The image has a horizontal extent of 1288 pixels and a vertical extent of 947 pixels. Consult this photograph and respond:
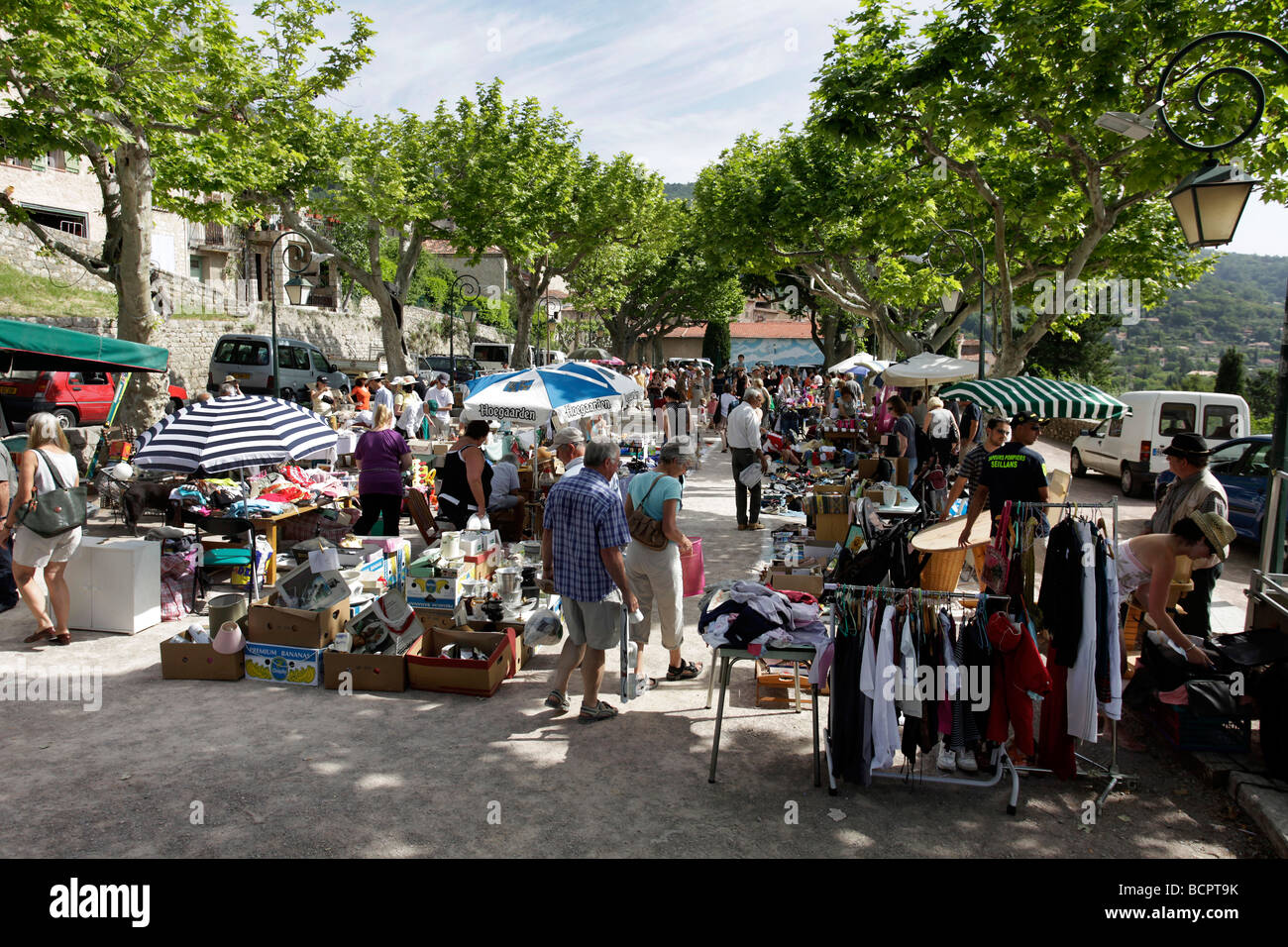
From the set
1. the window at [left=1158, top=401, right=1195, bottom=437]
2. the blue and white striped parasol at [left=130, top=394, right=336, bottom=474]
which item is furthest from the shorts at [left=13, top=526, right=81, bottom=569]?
the window at [left=1158, top=401, right=1195, bottom=437]

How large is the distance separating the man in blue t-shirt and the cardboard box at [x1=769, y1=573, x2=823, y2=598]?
1.30 m

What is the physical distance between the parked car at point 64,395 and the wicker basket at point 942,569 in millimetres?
12964

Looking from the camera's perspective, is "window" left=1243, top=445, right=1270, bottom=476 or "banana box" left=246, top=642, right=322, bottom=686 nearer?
"banana box" left=246, top=642, right=322, bottom=686

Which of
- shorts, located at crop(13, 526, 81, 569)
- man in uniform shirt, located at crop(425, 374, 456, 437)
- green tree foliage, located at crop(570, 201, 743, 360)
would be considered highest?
green tree foliage, located at crop(570, 201, 743, 360)

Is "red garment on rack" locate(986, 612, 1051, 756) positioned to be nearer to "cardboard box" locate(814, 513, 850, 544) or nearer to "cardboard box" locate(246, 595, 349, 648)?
"cardboard box" locate(246, 595, 349, 648)

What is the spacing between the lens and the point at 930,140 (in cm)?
1230

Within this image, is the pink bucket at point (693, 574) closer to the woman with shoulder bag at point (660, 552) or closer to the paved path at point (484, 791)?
the woman with shoulder bag at point (660, 552)

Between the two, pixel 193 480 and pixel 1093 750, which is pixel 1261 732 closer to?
pixel 1093 750

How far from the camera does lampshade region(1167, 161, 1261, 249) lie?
5.83 m

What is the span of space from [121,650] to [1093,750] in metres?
6.85

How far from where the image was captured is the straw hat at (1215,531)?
4.82 m
